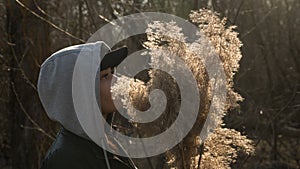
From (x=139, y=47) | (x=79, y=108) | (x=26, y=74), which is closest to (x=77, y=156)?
(x=79, y=108)

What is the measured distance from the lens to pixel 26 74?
23.6ft

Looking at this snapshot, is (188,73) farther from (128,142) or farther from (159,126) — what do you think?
(128,142)

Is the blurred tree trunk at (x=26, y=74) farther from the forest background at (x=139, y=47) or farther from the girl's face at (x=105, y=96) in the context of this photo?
the girl's face at (x=105, y=96)

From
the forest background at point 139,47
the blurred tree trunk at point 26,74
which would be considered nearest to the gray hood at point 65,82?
the forest background at point 139,47

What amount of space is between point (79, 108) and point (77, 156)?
0.68 ft

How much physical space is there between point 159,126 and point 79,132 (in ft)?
1.42

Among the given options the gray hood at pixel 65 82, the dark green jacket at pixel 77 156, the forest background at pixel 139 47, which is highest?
the forest background at pixel 139 47

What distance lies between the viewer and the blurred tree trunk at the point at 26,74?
7.07 metres

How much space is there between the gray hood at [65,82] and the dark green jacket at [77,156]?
0.14ft

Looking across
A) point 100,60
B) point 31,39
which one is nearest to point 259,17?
point 31,39

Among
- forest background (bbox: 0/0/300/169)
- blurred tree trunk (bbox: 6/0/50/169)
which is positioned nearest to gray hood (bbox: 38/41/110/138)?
forest background (bbox: 0/0/300/169)

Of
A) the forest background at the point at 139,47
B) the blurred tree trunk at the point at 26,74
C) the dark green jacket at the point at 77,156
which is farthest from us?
the blurred tree trunk at the point at 26,74

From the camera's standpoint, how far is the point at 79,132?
110 inches

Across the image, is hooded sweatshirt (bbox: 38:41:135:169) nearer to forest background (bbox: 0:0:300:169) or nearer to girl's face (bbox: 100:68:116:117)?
girl's face (bbox: 100:68:116:117)
